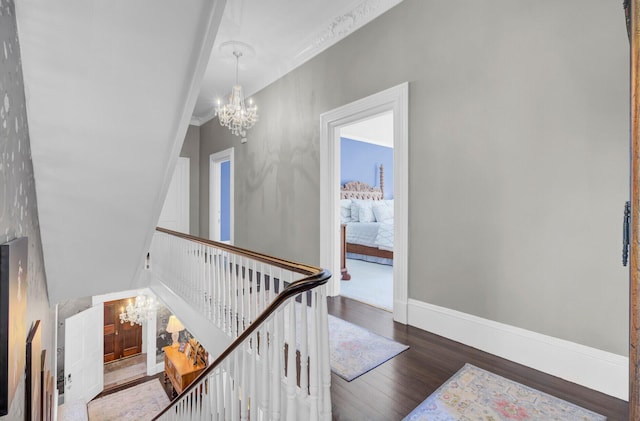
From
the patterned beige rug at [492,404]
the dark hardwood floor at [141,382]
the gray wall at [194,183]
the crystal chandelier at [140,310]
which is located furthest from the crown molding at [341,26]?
the dark hardwood floor at [141,382]

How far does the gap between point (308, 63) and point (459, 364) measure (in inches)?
139

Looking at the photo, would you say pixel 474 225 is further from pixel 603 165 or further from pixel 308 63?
pixel 308 63

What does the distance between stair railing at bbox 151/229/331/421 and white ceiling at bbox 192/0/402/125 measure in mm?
2456

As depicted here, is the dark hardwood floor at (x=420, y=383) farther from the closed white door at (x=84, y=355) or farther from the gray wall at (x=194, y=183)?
the closed white door at (x=84, y=355)

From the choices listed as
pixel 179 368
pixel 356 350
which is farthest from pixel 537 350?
pixel 179 368

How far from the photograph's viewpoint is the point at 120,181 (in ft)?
6.20

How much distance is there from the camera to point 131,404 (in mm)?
5520

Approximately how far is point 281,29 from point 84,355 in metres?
6.55

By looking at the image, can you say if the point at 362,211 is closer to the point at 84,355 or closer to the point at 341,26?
the point at 341,26

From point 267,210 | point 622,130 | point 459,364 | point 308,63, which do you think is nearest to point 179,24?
point 622,130

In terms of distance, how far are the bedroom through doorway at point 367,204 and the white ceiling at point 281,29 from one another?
160 centimetres

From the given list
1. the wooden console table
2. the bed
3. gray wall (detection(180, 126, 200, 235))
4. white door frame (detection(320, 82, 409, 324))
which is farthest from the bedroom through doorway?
the wooden console table

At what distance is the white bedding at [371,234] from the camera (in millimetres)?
5484

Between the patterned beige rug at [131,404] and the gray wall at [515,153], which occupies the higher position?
the gray wall at [515,153]
